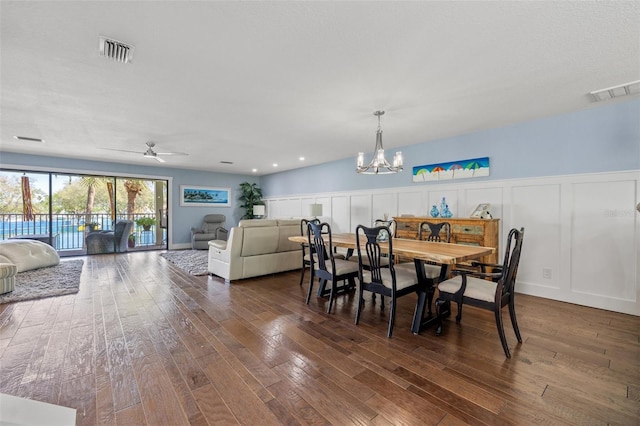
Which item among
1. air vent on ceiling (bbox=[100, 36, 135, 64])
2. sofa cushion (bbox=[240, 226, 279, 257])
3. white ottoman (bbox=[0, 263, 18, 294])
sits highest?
air vent on ceiling (bbox=[100, 36, 135, 64])

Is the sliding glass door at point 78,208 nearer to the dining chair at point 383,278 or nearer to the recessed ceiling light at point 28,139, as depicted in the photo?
the recessed ceiling light at point 28,139

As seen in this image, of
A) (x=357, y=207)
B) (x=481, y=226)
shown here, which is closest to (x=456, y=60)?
(x=481, y=226)

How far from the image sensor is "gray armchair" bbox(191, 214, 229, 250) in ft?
26.1

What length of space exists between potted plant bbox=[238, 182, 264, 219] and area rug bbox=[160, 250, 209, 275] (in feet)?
9.06

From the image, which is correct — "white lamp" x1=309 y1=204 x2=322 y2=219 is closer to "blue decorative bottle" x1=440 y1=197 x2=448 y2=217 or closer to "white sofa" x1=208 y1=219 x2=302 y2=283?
"white sofa" x1=208 y1=219 x2=302 y2=283

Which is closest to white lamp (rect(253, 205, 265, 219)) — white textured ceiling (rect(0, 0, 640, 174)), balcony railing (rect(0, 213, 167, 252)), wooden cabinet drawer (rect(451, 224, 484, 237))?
balcony railing (rect(0, 213, 167, 252))

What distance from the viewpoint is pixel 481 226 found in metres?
3.91

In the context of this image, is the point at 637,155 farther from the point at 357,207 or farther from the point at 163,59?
the point at 163,59

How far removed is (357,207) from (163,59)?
4750mm

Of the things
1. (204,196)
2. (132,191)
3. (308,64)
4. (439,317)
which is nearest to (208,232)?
(204,196)

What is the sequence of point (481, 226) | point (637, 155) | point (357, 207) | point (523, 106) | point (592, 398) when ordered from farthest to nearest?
point (357, 207)
point (481, 226)
point (523, 106)
point (637, 155)
point (592, 398)

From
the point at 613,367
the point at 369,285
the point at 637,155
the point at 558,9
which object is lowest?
the point at 613,367

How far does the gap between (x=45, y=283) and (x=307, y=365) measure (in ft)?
14.9

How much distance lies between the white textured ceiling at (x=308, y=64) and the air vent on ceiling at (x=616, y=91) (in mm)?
115
